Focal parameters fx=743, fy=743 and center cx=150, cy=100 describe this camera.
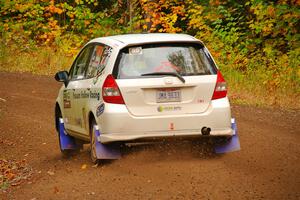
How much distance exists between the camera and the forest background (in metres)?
18.9

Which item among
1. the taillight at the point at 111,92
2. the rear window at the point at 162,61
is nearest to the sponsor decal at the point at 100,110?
the taillight at the point at 111,92

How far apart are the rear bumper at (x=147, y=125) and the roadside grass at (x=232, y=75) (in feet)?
23.5

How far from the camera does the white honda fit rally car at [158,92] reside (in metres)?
8.98

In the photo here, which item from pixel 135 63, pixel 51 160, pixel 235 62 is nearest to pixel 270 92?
pixel 235 62

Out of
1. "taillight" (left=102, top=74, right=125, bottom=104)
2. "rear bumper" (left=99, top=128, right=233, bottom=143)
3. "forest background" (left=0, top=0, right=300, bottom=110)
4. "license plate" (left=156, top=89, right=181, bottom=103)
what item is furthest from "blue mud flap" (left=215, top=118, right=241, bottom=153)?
"forest background" (left=0, top=0, right=300, bottom=110)

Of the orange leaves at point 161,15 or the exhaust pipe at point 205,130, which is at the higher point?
the exhaust pipe at point 205,130

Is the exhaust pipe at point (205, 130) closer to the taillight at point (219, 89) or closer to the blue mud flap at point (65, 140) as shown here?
the taillight at point (219, 89)

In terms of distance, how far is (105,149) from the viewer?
939 centimetres

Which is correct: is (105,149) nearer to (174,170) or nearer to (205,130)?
(174,170)

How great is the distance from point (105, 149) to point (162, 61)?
4.37ft

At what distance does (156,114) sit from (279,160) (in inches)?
73.1

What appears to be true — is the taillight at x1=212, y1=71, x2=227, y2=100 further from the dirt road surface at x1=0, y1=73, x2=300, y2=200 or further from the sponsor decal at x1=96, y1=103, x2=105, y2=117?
the sponsor decal at x1=96, y1=103, x2=105, y2=117

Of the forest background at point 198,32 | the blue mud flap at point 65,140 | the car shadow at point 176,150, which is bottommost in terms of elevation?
the forest background at point 198,32

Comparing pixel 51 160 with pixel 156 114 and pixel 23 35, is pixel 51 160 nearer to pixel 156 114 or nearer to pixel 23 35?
pixel 156 114
